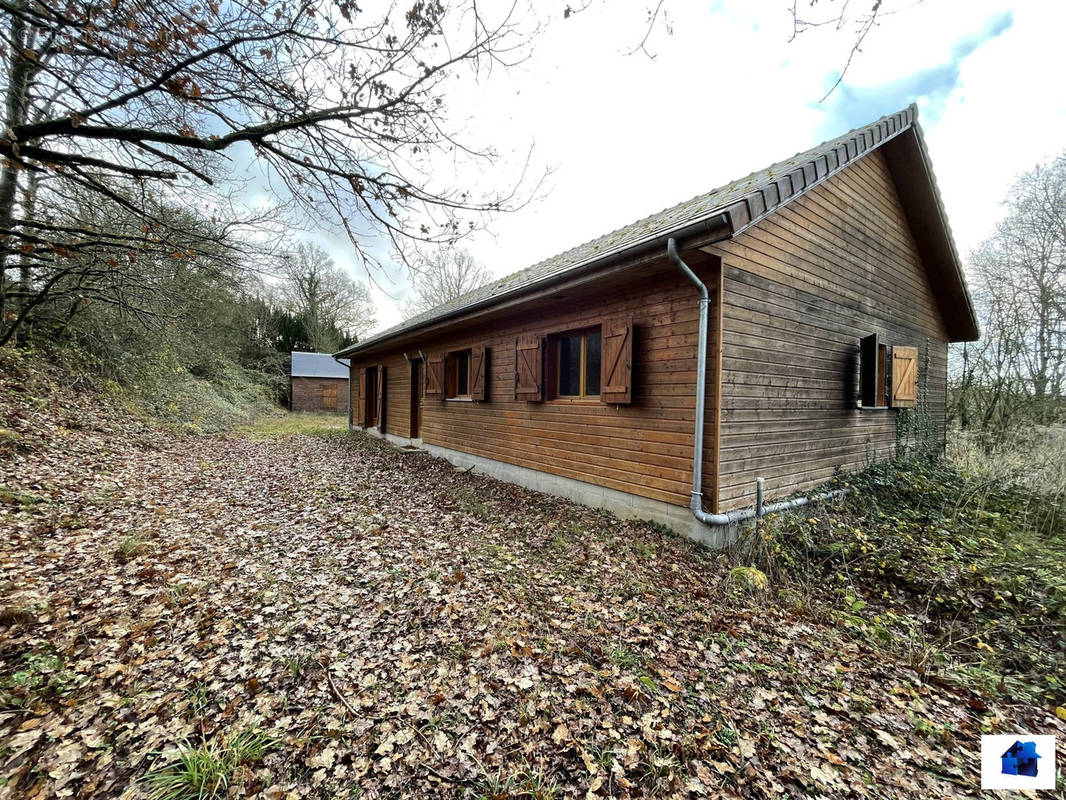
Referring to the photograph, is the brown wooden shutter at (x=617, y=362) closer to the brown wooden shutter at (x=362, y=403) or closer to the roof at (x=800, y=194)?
the roof at (x=800, y=194)

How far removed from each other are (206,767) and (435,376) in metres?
8.05

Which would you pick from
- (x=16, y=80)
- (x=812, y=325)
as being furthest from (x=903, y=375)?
(x=16, y=80)

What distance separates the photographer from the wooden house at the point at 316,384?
2191 centimetres

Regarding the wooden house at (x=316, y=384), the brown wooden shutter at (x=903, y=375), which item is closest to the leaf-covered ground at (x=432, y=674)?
the brown wooden shutter at (x=903, y=375)

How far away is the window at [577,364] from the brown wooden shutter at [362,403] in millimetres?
10019

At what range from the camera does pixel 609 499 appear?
5.43 metres

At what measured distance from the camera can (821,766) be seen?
190 cm

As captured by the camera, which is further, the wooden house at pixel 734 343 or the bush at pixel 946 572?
the wooden house at pixel 734 343

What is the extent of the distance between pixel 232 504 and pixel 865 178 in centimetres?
1037

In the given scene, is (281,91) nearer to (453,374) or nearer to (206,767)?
(206,767)

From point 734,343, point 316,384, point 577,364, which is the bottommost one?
point 316,384
